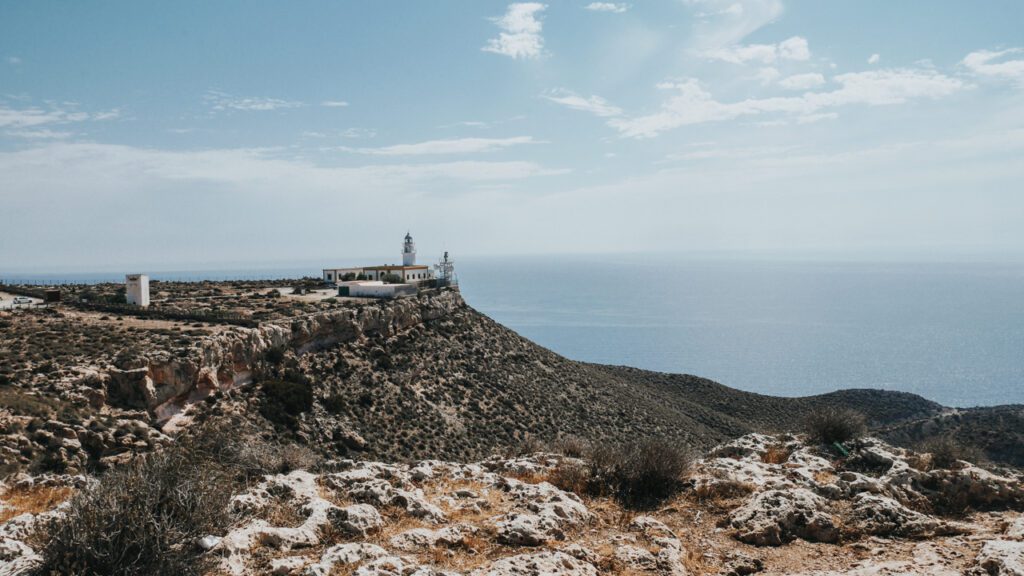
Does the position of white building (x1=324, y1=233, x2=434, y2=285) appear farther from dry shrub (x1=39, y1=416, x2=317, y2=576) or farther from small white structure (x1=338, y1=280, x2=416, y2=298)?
dry shrub (x1=39, y1=416, x2=317, y2=576)

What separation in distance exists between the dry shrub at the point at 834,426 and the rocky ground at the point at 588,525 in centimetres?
245

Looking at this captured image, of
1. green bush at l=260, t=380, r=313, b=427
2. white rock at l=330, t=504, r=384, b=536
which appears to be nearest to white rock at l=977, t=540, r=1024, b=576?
white rock at l=330, t=504, r=384, b=536

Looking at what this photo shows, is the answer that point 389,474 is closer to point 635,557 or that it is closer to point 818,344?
point 635,557

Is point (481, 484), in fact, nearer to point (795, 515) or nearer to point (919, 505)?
point (795, 515)

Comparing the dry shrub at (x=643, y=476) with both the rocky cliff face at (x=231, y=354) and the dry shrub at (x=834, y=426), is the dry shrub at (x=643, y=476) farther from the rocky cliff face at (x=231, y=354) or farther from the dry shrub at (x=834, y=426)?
the rocky cliff face at (x=231, y=354)

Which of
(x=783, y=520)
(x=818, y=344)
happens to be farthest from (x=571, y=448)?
(x=818, y=344)

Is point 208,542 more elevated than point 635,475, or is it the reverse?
point 208,542

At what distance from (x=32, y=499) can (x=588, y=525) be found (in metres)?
8.37

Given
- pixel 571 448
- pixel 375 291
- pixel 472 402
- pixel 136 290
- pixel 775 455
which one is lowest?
pixel 472 402

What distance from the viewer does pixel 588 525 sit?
7.43 meters

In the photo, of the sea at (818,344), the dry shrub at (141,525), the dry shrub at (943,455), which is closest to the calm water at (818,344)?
the sea at (818,344)

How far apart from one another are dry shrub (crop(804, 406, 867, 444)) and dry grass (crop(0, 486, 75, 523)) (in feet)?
45.8

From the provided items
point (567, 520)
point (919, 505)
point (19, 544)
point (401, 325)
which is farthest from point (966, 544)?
point (401, 325)

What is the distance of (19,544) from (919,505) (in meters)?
11.2
